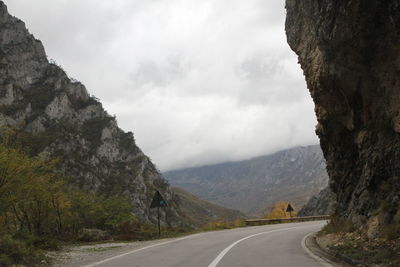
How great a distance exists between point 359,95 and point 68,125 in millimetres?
95774

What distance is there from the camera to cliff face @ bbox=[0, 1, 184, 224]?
91250 millimetres

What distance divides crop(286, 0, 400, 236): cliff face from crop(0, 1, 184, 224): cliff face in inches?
2777

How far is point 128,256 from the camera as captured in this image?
1310 cm

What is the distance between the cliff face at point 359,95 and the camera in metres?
13.1

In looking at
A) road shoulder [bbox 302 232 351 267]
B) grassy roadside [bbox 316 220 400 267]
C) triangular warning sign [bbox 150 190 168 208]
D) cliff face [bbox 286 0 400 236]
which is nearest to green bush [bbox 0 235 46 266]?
road shoulder [bbox 302 232 351 267]

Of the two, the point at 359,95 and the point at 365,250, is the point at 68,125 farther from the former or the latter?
the point at 365,250

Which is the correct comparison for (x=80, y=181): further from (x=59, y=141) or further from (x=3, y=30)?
(x=3, y=30)

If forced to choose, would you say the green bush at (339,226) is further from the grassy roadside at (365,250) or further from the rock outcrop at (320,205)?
the rock outcrop at (320,205)

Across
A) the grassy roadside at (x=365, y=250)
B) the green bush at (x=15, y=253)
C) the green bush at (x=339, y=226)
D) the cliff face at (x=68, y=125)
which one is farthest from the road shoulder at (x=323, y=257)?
the cliff face at (x=68, y=125)

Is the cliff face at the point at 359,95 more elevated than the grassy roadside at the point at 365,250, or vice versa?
the cliff face at the point at 359,95

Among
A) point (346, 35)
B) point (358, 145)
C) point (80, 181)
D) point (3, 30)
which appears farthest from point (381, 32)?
point (3, 30)

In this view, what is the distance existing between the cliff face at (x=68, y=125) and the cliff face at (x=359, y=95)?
70541 millimetres

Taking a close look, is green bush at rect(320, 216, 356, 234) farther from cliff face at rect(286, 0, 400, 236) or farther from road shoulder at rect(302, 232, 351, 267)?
road shoulder at rect(302, 232, 351, 267)

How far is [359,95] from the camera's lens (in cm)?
1656
